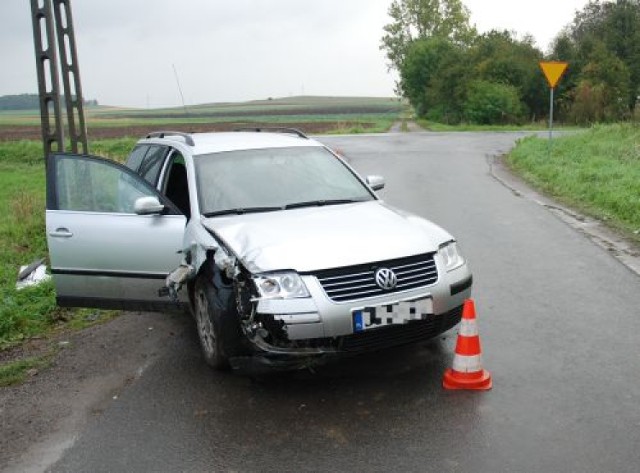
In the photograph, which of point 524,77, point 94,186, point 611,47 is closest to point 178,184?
point 94,186

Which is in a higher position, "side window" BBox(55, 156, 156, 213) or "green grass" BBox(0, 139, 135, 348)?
"side window" BBox(55, 156, 156, 213)

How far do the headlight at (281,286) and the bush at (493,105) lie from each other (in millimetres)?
42877

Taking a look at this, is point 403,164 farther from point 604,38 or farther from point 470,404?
point 604,38

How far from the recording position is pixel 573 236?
30.3 ft

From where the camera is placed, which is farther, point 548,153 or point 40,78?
point 548,153

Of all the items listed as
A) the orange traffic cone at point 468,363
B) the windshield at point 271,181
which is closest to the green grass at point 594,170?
the windshield at point 271,181

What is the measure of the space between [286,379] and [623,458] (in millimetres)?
2243

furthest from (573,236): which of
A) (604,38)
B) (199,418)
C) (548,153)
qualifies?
(604,38)

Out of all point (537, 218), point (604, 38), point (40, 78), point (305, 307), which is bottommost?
point (537, 218)

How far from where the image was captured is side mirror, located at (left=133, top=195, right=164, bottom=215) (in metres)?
5.27

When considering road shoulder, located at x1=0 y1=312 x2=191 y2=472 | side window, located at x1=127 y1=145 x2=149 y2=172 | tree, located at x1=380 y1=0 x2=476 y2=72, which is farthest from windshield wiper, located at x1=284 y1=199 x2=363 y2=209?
tree, located at x1=380 y1=0 x2=476 y2=72

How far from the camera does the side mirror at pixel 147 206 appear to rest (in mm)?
5270

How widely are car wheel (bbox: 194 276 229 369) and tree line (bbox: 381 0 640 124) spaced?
129ft

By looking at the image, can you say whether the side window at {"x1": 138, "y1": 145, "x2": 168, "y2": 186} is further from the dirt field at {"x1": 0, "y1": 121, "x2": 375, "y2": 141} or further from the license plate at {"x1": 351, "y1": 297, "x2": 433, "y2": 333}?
the dirt field at {"x1": 0, "y1": 121, "x2": 375, "y2": 141}
